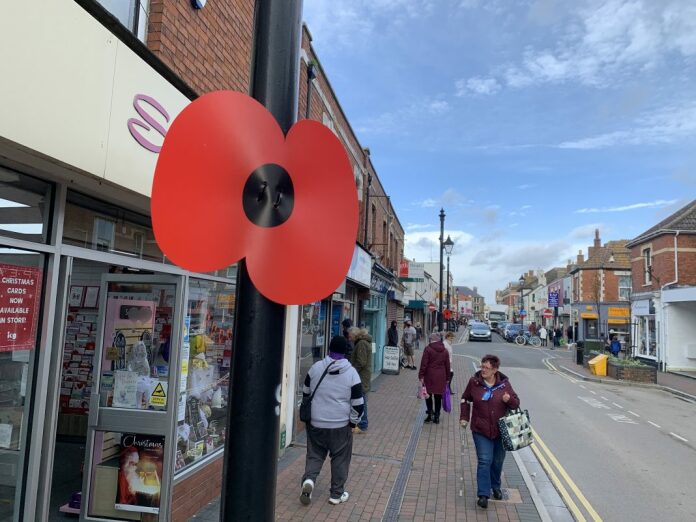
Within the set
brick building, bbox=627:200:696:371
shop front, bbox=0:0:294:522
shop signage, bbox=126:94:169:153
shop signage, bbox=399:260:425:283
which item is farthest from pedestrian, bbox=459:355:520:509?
brick building, bbox=627:200:696:371

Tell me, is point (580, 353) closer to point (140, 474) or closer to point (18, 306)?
point (140, 474)

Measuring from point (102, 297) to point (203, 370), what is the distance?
A: 1.40 m

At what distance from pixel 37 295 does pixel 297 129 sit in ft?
8.92

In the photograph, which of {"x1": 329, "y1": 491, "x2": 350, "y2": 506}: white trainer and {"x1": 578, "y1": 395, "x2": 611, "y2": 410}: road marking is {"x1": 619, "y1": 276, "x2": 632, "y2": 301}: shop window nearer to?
{"x1": 578, "y1": 395, "x2": 611, "y2": 410}: road marking

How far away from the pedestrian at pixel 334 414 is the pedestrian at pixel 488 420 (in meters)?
1.37

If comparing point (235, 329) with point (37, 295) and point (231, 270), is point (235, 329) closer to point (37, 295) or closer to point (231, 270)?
point (37, 295)

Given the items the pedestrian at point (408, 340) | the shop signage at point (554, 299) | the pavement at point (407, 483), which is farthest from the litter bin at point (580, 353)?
the shop signage at point (554, 299)

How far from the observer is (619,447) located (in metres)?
8.64

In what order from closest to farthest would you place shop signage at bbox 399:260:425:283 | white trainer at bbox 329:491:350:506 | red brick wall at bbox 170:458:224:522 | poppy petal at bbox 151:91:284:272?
1. poppy petal at bbox 151:91:284:272
2. red brick wall at bbox 170:458:224:522
3. white trainer at bbox 329:491:350:506
4. shop signage at bbox 399:260:425:283

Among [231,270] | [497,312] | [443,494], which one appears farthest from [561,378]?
[497,312]

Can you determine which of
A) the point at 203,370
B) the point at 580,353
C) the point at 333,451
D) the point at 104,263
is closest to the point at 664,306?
the point at 580,353

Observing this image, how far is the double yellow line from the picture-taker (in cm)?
557

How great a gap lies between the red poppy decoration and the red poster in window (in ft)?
7.60

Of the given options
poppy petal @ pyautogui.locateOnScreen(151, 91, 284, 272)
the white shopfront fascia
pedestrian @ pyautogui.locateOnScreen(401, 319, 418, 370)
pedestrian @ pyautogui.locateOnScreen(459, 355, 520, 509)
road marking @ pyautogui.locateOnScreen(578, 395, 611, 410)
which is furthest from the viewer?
pedestrian @ pyautogui.locateOnScreen(401, 319, 418, 370)
